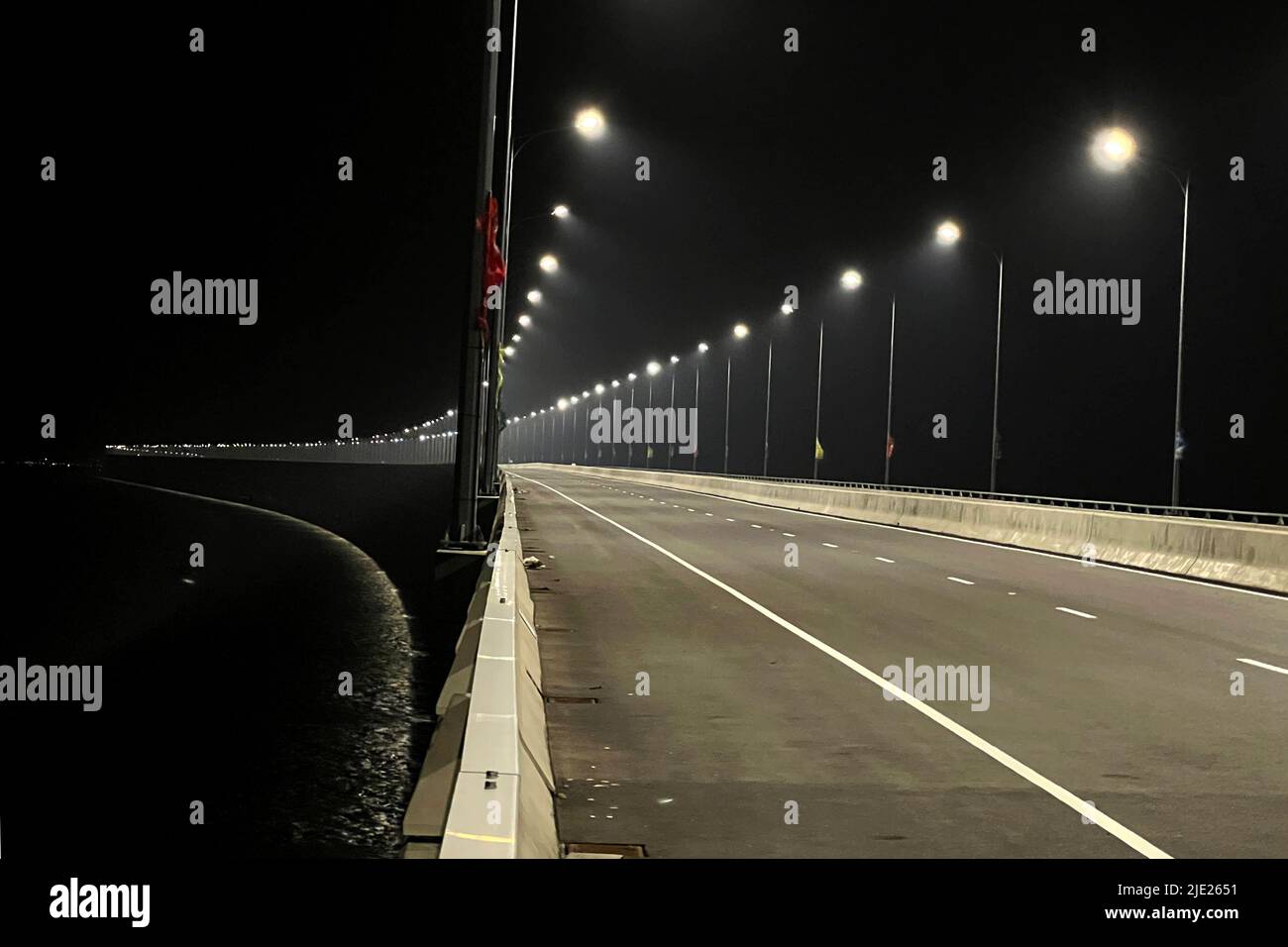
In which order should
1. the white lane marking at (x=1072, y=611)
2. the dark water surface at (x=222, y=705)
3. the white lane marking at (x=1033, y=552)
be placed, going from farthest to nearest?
1. the white lane marking at (x=1033, y=552)
2. the white lane marking at (x=1072, y=611)
3. the dark water surface at (x=222, y=705)

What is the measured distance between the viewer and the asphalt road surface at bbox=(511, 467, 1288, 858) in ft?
29.3

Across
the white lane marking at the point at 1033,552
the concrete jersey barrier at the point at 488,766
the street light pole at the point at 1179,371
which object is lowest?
the white lane marking at the point at 1033,552

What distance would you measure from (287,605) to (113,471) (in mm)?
105079

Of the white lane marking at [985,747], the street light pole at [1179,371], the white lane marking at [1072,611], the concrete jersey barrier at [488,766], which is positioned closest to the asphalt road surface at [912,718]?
the white lane marking at [985,747]

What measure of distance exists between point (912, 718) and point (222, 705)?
57.6 feet

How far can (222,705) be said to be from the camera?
2761cm

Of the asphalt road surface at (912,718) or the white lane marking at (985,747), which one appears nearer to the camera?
the white lane marking at (985,747)

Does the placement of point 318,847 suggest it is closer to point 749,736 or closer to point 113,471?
point 749,736

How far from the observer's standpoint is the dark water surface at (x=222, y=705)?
16.0m

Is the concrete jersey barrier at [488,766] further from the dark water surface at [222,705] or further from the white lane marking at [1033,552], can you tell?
the white lane marking at [1033,552]

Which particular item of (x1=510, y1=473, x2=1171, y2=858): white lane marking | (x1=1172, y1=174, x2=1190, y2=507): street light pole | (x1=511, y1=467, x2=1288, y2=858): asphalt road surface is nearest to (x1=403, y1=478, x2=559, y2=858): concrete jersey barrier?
(x1=511, y1=467, x2=1288, y2=858): asphalt road surface

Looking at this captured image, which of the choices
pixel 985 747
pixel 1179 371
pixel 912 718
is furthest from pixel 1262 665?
pixel 1179 371

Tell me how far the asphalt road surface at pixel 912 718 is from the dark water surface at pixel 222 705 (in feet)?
8.01

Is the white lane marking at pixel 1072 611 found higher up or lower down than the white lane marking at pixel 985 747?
higher up
